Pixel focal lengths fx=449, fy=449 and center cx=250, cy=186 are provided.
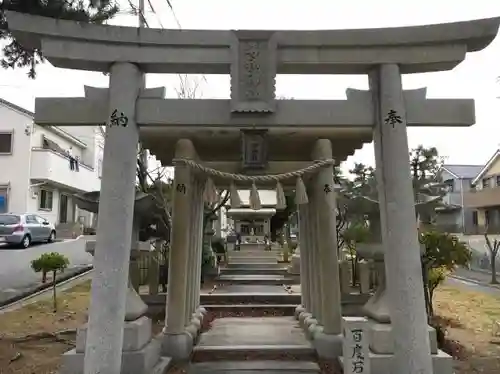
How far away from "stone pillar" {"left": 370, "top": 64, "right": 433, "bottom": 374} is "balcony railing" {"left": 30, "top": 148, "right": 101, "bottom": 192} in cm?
2718

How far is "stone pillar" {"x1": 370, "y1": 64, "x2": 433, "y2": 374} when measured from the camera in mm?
4770

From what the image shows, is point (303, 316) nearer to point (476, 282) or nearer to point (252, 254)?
point (476, 282)

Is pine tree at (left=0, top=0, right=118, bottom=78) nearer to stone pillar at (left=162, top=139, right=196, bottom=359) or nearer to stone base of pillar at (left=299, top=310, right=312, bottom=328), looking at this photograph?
stone pillar at (left=162, top=139, right=196, bottom=359)

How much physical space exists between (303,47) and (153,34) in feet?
5.63

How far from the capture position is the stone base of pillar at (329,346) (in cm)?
665

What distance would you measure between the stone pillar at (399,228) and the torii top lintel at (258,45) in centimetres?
34

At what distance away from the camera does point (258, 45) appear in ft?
16.7

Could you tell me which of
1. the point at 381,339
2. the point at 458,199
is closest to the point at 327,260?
the point at 381,339

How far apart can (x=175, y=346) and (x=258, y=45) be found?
174 inches

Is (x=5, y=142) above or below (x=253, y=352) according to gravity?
above

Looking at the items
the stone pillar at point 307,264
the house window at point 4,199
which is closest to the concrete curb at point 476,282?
the stone pillar at point 307,264

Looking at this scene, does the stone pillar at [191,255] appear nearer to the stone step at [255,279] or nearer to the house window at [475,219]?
the stone step at [255,279]

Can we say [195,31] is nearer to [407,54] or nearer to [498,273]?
[407,54]

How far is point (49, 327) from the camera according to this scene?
9055 mm
